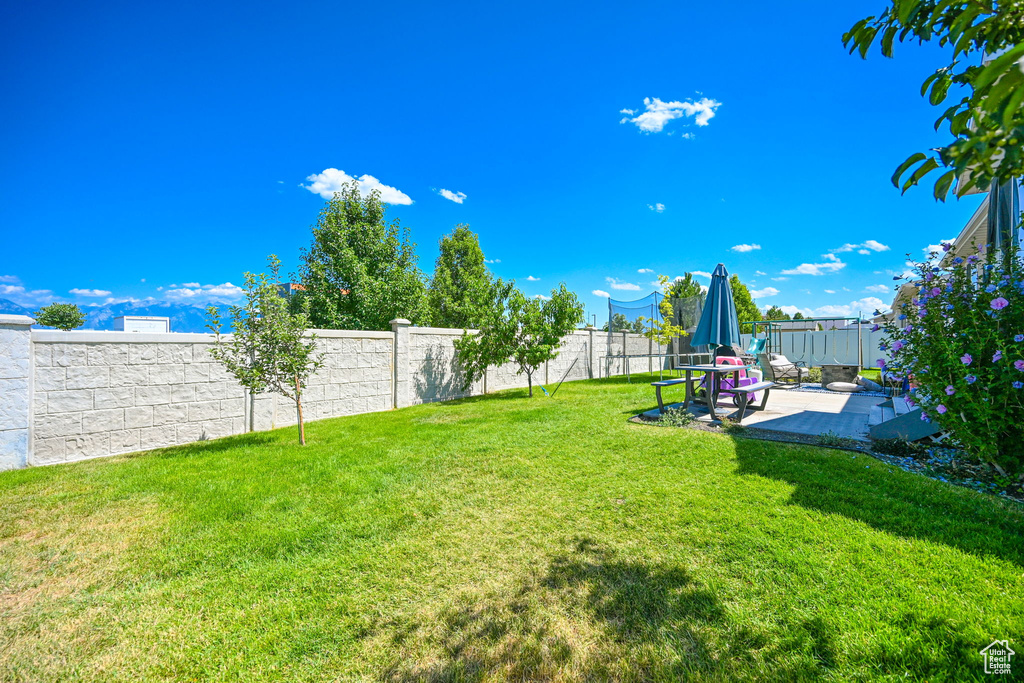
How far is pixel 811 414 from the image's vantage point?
670cm

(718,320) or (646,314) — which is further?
(646,314)

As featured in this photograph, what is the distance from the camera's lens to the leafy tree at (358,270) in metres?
13.9

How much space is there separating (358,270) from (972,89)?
14.4 meters

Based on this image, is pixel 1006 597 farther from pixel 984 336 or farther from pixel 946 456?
pixel 946 456

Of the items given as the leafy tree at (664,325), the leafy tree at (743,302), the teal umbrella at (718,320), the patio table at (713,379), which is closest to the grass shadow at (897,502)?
the patio table at (713,379)

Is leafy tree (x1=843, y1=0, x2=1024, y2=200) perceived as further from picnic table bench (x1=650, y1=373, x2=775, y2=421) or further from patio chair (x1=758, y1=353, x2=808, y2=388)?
patio chair (x1=758, y1=353, x2=808, y2=388)

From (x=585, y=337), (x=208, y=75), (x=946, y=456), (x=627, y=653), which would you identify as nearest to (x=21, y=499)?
(x=627, y=653)

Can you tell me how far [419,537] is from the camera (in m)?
2.87

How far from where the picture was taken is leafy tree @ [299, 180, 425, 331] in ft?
45.6

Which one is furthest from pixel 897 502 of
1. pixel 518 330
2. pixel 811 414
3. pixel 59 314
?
pixel 59 314

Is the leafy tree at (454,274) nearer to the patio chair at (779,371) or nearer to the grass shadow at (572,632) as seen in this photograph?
the patio chair at (779,371)
